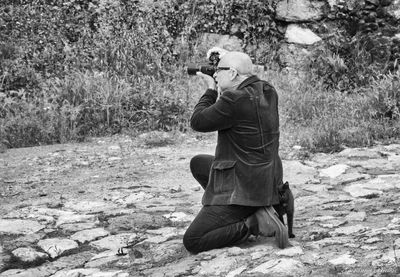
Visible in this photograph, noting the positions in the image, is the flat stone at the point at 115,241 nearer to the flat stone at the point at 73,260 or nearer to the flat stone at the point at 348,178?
the flat stone at the point at 73,260

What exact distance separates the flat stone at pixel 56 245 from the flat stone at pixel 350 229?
1997 millimetres

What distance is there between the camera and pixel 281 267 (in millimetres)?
4336

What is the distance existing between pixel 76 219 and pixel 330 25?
691cm

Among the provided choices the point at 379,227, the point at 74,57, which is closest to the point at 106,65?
the point at 74,57

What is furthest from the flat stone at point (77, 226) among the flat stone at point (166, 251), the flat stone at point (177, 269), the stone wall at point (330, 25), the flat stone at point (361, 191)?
the stone wall at point (330, 25)

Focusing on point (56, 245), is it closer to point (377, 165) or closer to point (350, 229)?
point (350, 229)

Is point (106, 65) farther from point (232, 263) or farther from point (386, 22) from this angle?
point (232, 263)

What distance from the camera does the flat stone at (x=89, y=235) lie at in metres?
5.55

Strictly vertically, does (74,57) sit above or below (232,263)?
above

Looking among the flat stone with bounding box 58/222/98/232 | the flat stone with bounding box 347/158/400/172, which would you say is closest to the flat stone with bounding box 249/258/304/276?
the flat stone with bounding box 58/222/98/232

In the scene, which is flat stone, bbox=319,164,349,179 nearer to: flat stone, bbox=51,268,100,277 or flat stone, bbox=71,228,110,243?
flat stone, bbox=71,228,110,243

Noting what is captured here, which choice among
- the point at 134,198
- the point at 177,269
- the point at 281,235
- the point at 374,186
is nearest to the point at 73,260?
the point at 177,269

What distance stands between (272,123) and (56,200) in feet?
9.01

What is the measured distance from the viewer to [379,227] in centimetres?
507
